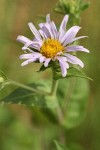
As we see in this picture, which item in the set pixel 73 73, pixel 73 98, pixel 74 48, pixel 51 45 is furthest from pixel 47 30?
pixel 73 98

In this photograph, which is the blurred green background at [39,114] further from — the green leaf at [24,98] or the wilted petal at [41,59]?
the wilted petal at [41,59]

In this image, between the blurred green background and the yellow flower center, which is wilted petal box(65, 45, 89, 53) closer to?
the yellow flower center

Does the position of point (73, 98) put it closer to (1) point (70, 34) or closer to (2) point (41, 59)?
(1) point (70, 34)

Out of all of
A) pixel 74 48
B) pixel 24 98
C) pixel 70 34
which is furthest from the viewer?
pixel 24 98

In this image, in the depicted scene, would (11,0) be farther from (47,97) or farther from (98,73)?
(47,97)

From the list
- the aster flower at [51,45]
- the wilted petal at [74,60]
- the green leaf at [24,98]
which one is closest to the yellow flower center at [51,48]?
the aster flower at [51,45]

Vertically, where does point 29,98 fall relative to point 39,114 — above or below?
above

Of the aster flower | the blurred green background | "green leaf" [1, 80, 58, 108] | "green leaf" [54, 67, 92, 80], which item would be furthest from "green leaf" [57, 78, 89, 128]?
"green leaf" [54, 67, 92, 80]

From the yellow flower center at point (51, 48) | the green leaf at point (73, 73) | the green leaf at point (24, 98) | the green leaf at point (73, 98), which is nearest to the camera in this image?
the green leaf at point (73, 73)
